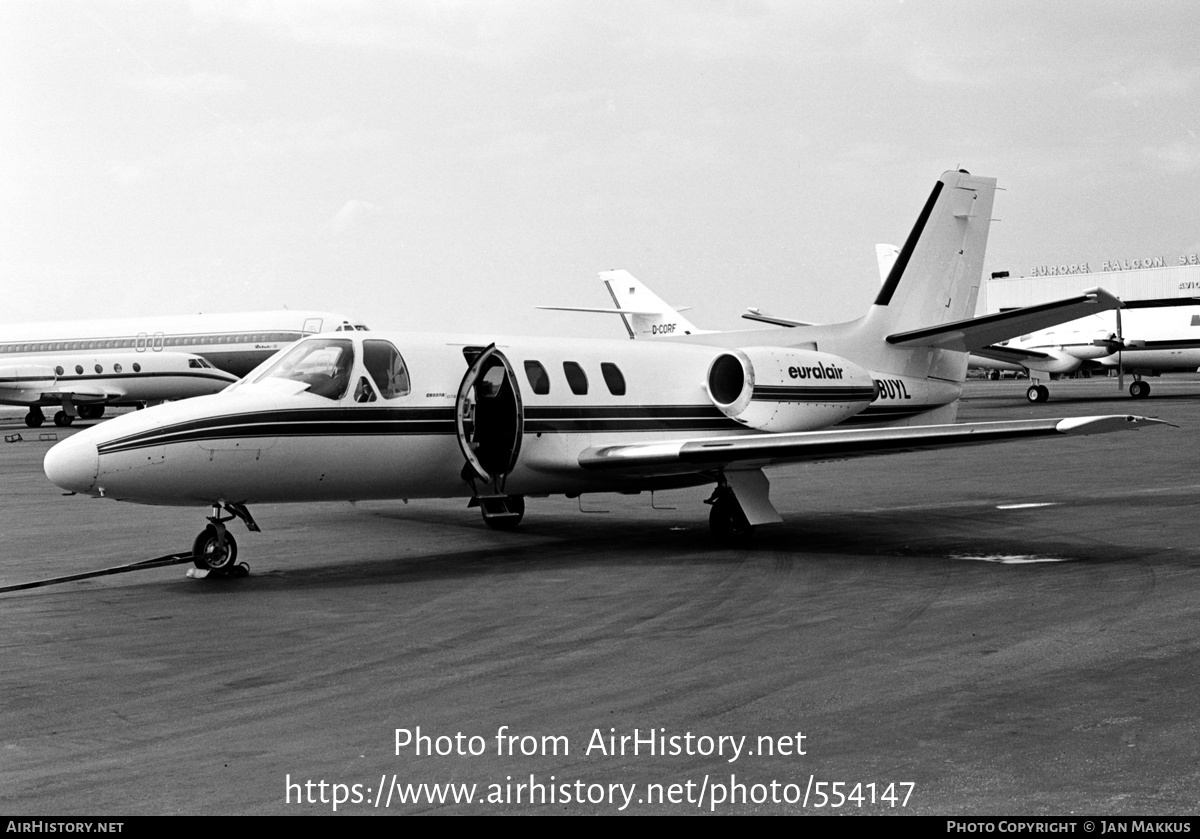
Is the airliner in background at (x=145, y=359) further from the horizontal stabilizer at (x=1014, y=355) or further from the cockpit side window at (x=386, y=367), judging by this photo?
the cockpit side window at (x=386, y=367)

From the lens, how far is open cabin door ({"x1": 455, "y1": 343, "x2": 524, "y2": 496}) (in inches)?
480

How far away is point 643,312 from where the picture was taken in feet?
140

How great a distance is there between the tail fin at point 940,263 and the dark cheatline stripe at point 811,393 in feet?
3.41

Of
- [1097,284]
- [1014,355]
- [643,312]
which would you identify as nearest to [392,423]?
[643,312]

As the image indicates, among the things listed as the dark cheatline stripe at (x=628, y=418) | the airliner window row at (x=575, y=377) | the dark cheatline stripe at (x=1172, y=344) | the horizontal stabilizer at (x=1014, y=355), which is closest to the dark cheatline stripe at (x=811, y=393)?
the dark cheatline stripe at (x=628, y=418)

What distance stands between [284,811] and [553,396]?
8460mm

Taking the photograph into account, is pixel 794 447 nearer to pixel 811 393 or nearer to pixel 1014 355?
pixel 811 393

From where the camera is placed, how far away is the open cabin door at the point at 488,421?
480 inches

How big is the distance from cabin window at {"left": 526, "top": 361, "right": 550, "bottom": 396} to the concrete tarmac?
170 cm

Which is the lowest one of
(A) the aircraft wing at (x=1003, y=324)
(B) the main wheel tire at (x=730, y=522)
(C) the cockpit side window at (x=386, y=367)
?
(B) the main wheel tire at (x=730, y=522)

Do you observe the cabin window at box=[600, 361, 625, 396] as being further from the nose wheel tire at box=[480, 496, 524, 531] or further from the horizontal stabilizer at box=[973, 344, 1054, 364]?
the horizontal stabilizer at box=[973, 344, 1054, 364]

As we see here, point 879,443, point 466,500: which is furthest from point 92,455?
point 466,500

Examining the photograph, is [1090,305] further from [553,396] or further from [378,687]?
[378,687]

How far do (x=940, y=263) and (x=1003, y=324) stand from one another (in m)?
2.37
